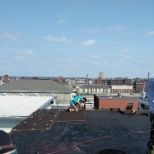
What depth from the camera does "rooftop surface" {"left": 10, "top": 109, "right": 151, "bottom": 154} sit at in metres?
4.85

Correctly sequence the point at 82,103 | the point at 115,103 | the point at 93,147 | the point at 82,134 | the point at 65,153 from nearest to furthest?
the point at 65,153
the point at 93,147
the point at 82,134
the point at 82,103
the point at 115,103

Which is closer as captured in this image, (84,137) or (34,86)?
(84,137)

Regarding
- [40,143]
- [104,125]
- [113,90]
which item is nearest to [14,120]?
[104,125]

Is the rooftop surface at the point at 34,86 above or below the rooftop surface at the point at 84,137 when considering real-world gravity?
above

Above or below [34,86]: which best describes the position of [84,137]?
below

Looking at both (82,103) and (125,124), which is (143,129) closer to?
(125,124)

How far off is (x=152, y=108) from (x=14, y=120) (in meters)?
7.92

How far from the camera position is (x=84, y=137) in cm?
574

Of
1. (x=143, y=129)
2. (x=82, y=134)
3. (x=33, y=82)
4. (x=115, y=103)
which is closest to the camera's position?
(x=82, y=134)

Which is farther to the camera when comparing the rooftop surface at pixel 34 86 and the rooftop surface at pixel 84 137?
the rooftop surface at pixel 34 86

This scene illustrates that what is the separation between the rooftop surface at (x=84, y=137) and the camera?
4.85 meters

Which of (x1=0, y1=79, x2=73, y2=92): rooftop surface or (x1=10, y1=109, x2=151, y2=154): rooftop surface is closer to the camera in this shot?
(x1=10, y1=109, x2=151, y2=154): rooftop surface

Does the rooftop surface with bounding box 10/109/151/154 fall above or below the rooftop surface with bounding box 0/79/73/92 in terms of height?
below

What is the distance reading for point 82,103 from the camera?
11.4 metres
